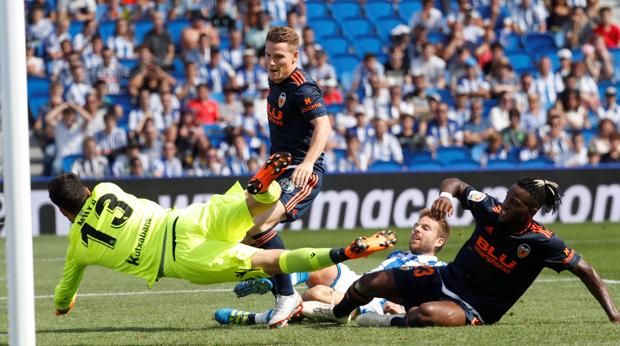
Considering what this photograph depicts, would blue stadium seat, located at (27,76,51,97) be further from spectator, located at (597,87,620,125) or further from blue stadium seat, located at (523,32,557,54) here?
spectator, located at (597,87,620,125)

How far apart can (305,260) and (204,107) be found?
Answer: 1377 cm

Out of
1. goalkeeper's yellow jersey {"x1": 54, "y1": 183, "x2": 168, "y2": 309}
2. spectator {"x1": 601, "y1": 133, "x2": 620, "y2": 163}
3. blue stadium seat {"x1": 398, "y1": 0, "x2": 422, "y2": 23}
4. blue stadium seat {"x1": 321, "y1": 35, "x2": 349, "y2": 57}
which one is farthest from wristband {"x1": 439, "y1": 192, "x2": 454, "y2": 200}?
blue stadium seat {"x1": 398, "y1": 0, "x2": 422, "y2": 23}

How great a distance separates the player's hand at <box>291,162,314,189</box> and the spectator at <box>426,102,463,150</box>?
13031 mm

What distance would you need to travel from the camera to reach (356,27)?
944 inches

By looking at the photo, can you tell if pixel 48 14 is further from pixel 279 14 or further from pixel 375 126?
pixel 375 126

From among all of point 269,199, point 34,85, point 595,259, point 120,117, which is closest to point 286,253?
point 269,199

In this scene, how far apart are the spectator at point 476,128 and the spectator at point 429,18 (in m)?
2.59

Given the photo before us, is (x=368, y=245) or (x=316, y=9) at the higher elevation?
(x=316, y=9)

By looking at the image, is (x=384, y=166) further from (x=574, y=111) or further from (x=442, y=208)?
(x=442, y=208)

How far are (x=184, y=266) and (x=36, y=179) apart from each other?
39.8ft

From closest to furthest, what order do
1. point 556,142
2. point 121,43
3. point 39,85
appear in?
point 556,142, point 39,85, point 121,43

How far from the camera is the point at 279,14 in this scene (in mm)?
22969

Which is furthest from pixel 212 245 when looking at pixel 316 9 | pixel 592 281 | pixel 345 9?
pixel 345 9

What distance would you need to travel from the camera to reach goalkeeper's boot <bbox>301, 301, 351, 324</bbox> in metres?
8.74
